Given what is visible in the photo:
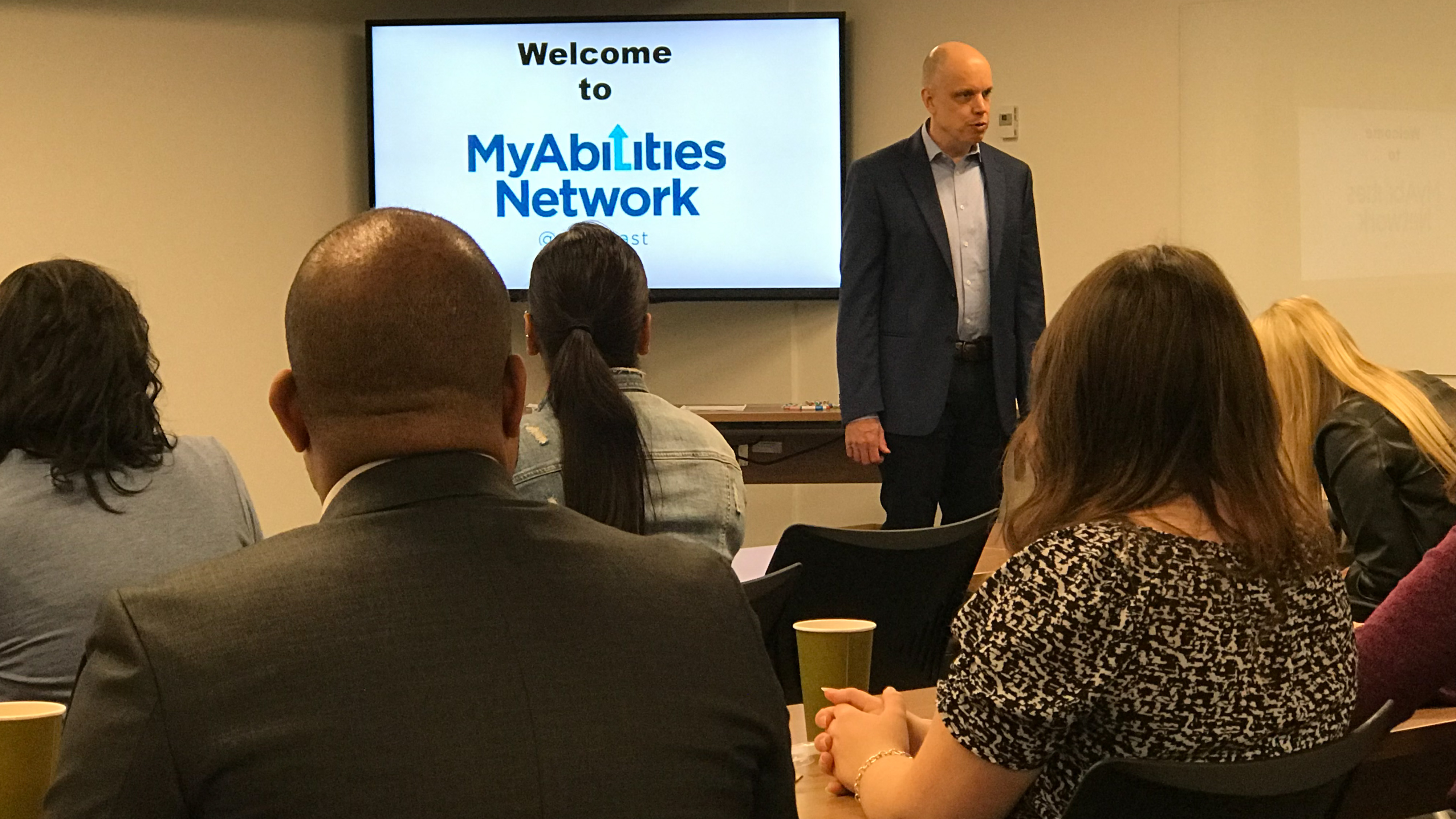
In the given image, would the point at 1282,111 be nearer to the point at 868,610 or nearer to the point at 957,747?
the point at 868,610

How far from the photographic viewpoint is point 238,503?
219 centimetres

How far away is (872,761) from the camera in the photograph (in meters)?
1.38

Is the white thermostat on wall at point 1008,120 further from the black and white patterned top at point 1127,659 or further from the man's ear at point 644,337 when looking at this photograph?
the black and white patterned top at point 1127,659

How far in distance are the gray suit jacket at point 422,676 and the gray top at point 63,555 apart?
124cm

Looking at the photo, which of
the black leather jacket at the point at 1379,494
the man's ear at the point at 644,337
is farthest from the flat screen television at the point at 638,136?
the man's ear at the point at 644,337

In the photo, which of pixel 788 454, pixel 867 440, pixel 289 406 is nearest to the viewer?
pixel 289 406

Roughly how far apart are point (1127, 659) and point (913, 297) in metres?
2.81

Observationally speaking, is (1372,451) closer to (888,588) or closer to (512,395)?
(888,588)

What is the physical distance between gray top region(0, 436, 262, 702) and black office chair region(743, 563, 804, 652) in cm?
83

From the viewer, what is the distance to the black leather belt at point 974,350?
13.1ft

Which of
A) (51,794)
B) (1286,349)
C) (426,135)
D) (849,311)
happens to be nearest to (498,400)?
(51,794)

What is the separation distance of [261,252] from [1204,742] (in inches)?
195

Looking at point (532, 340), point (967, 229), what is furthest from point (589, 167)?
point (532, 340)

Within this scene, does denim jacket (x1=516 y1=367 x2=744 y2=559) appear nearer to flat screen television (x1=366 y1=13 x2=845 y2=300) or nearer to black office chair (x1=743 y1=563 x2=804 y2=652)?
black office chair (x1=743 y1=563 x2=804 y2=652)
